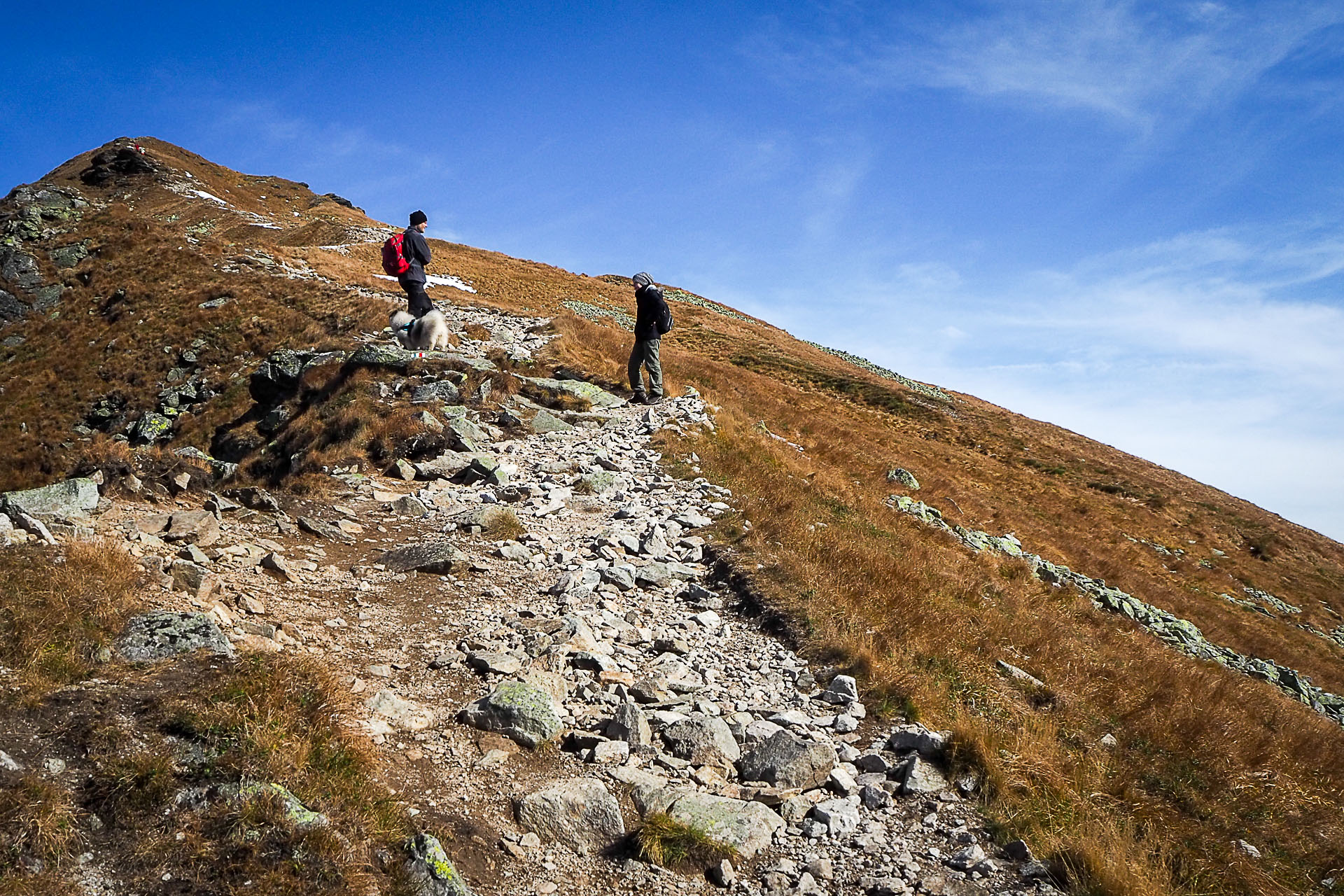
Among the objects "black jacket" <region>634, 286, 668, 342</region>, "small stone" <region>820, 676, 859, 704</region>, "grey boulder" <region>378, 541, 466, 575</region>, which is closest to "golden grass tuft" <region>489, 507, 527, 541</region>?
"grey boulder" <region>378, 541, 466, 575</region>

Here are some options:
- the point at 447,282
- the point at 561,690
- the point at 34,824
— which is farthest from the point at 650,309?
the point at 447,282

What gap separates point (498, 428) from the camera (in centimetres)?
1602

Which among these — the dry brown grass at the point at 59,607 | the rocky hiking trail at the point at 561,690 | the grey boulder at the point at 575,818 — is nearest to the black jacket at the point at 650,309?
the rocky hiking trail at the point at 561,690

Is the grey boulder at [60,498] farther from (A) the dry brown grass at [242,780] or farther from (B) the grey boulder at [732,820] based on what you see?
(B) the grey boulder at [732,820]

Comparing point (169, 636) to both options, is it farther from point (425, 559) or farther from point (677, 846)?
point (677, 846)

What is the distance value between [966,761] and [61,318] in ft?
121

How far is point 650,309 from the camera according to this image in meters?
16.8

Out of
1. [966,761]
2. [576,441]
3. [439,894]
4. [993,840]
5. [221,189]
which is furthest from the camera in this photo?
[221,189]

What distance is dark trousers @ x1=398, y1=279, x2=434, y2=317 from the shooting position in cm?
1519

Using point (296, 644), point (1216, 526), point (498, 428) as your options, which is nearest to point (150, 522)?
point (296, 644)

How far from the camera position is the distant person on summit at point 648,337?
16625mm

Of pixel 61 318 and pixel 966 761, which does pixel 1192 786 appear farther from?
pixel 61 318

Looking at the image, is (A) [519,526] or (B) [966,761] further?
(A) [519,526]

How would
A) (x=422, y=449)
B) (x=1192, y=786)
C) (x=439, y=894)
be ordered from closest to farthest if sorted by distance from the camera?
(x=439, y=894), (x=1192, y=786), (x=422, y=449)
